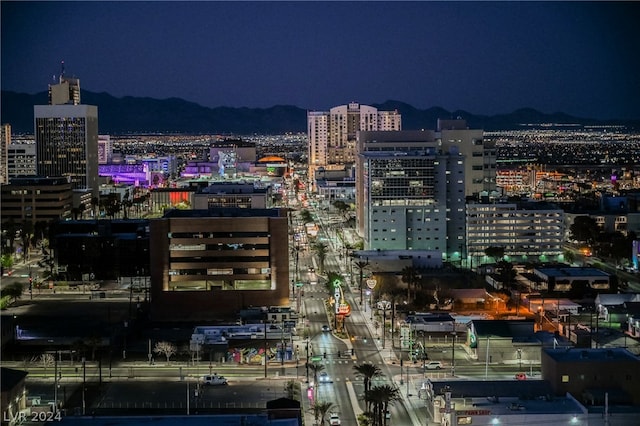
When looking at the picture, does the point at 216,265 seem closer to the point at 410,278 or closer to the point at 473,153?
the point at 410,278

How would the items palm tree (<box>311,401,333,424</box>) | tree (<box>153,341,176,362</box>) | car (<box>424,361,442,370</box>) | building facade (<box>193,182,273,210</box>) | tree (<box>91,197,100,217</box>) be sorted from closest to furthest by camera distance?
palm tree (<box>311,401,333,424</box>) < car (<box>424,361,442,370</box>) < tree (<box>153,341,176,362</box>) < building facade (<box>193,182,273,210</box>) < tree (<box>91,197,100,217</box>)

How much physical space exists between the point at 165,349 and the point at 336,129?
67.5m

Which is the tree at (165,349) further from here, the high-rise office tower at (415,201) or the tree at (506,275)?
the high-rise office tower at (415,201)

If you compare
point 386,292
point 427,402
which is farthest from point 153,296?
point 427,402

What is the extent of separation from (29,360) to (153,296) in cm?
529

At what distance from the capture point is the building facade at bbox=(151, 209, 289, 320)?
85.6 ft

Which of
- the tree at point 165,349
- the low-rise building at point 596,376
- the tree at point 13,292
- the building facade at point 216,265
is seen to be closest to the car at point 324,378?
the tree at point 165,349

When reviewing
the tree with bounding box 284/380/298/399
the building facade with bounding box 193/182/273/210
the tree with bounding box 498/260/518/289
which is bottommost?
the tree with bounding box 284/380/298/399

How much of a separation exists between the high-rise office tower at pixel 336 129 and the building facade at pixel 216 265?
58851 mm

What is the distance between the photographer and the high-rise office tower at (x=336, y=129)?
282 ft

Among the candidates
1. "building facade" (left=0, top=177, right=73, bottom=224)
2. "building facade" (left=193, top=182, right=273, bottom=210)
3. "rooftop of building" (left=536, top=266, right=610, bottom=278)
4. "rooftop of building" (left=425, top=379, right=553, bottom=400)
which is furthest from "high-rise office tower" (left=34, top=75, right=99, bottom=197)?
"rooftop of building" (left=425, top=379, right=553, bottom=400)

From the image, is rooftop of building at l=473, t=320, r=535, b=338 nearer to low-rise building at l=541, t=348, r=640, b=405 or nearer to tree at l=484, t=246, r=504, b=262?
low-rise building at l=541, t=348, r=640, b=405

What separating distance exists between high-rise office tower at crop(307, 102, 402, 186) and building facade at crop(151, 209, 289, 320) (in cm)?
5885

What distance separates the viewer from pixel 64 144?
5906 centimetres
